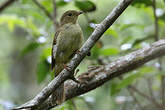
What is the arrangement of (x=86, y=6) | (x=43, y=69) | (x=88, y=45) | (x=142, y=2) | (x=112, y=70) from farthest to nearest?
1. (x=43, y=69)
2. (x=86, y=6)
3. (x=142, y=2)
4. (x=112, y=70)
5. (x=88, y=45)

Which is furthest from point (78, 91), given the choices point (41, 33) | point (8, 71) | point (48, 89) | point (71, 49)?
point (8, 71)

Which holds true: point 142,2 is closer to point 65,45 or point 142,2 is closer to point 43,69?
point 65,45

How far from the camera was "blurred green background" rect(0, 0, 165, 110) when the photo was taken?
12.3 feet

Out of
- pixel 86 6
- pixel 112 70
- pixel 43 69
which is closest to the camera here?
pixel 112 70

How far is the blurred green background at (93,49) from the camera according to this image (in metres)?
3.73

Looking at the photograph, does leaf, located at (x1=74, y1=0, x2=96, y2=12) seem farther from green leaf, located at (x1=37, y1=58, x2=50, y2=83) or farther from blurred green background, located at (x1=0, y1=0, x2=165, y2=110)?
green leaf, located at (x1=37, y1=58, x2=50, y2=83)

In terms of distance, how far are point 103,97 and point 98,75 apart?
2.58m

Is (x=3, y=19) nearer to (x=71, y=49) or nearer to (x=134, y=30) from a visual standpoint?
(x=71, y=49)

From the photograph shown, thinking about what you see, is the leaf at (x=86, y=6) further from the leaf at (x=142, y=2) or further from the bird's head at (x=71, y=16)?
the leaf at (x=142, y=2)

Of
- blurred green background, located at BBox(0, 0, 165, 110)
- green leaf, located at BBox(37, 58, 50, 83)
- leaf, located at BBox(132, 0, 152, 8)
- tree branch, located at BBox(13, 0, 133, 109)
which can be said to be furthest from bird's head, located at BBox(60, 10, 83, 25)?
tree branch, located at BBox(13, 0, 133, 109)

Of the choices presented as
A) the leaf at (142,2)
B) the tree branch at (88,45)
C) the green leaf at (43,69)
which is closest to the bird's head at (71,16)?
the green leaf at (43,69)

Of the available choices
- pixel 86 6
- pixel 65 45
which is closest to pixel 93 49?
pixel 65 45

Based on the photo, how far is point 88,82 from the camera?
3.45m

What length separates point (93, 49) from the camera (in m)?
3.68
